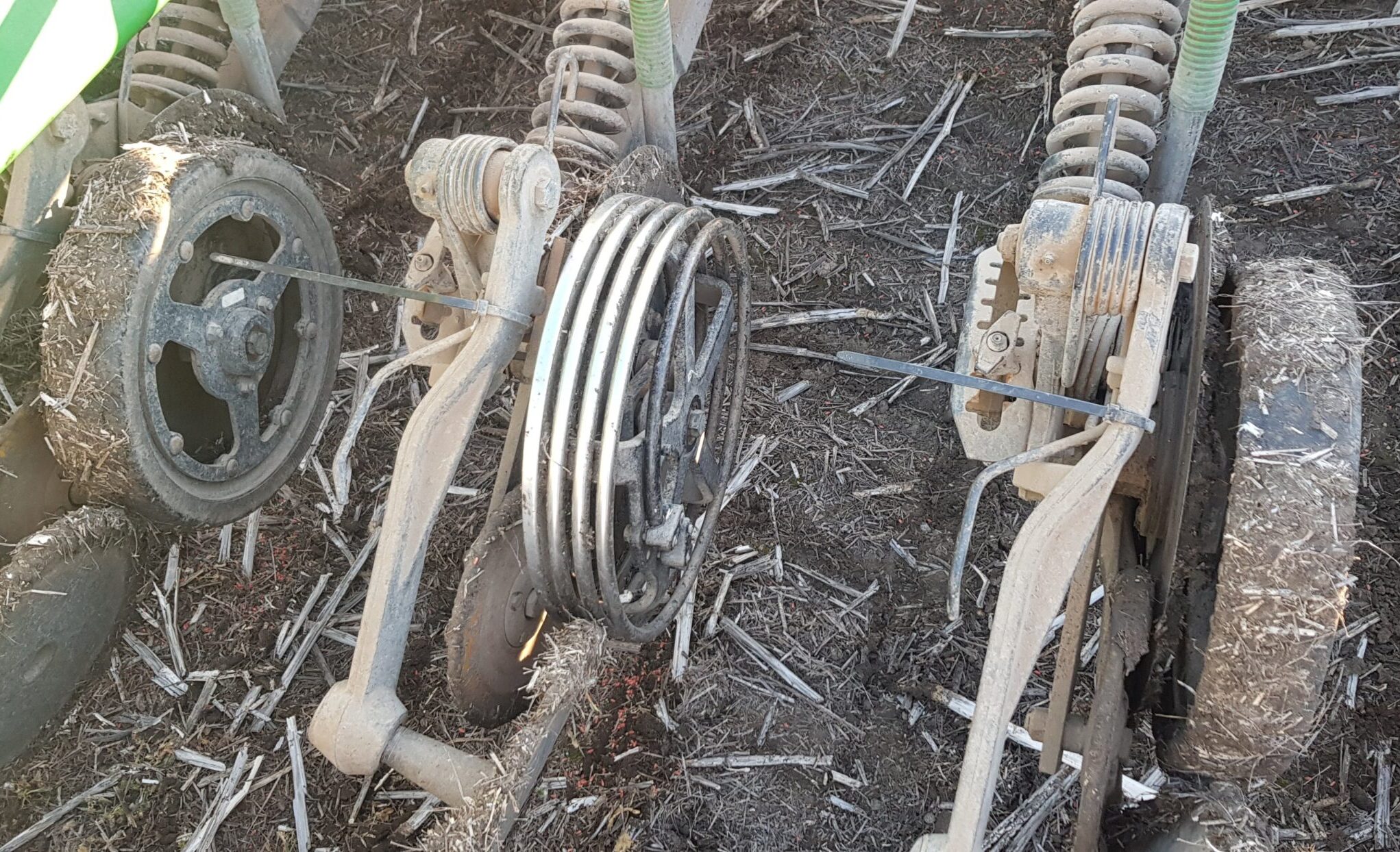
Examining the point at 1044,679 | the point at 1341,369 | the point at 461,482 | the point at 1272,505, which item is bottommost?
→ the point at 1044,679

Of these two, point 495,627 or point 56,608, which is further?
point 56,608

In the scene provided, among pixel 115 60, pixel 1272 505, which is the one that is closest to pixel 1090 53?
pixel 1272 505

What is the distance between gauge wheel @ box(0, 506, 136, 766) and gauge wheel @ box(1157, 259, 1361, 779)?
8.96 feet

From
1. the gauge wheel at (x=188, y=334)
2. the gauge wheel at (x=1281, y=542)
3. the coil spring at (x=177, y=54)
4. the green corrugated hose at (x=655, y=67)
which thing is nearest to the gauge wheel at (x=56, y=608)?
the gauge wheel at (x=188, y=334)

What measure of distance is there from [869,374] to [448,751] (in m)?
2.00

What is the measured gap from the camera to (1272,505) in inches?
75.0

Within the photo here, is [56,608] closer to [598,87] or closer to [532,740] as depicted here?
[532,740]

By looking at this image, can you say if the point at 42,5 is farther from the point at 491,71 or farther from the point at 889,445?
the point at 889,445

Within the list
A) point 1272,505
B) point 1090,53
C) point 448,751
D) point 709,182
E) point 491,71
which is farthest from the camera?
point 491,71

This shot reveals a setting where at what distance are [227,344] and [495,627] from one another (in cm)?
119

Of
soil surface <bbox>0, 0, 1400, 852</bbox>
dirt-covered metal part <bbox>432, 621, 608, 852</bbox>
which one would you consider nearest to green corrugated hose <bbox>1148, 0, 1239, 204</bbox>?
soil surface <bbox>0, 0, 1400, 852</bbox>

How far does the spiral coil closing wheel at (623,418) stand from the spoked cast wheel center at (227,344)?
1.14 m

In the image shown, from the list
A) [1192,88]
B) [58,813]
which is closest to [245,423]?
[58,813]

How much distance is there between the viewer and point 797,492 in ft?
11.9
